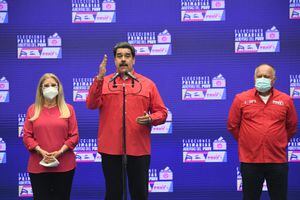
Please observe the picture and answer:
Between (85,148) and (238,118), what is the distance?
6.10 ft

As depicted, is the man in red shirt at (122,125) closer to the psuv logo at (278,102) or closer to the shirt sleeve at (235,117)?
the shirt sleeve at (235,117)

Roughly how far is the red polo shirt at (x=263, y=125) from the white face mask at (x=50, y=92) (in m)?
1.51

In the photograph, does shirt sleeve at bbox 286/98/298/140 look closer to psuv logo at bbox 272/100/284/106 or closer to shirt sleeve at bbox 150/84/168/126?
psuv logo at bbox 272/100/284/106

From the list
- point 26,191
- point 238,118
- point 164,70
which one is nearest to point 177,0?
point 164,70

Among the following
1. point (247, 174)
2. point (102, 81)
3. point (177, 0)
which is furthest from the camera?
point (177, 0)

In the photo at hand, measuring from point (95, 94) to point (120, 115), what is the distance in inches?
10.2

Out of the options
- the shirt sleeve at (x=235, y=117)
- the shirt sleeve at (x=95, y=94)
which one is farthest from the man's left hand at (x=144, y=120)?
the shirt sleeve at (x=235, y=117)

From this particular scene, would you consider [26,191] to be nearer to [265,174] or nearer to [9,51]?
[9,51]

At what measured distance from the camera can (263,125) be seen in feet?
12.2

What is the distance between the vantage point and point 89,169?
5008mm

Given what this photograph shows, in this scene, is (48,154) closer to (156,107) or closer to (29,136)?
(29,136)

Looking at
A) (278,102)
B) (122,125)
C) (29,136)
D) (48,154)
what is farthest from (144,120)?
(278,102)

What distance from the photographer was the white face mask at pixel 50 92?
147 inches

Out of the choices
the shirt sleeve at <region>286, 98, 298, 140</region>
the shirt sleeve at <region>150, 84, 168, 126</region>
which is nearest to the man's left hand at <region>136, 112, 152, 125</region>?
the shirt sleeve at <region>150, 84, 168, 126</region>
